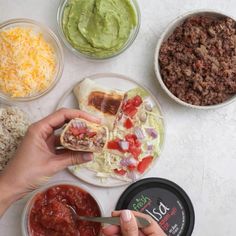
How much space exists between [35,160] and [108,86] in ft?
2.36

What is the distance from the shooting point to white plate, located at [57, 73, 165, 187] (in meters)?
2.94

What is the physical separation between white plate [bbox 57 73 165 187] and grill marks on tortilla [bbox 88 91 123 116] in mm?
72

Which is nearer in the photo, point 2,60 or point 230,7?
point 2,60

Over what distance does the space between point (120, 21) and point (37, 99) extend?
0.66 meters

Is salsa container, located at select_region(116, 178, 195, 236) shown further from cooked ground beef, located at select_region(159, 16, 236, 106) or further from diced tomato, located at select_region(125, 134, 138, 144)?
cooked ground beef, located at select_region(159, 16, 236, 106)

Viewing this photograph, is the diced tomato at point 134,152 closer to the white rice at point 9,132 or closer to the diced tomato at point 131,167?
the diced tomato at point 131,167

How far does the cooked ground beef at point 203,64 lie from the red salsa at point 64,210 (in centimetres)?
80

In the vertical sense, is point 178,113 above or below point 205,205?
above

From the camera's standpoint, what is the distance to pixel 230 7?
9.99 ft

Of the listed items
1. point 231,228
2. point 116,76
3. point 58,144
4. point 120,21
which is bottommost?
point 231,228

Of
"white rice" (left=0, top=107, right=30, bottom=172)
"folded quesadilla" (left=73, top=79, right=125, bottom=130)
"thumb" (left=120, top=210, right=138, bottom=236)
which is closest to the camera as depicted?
"thumb" (left=120, top=210, right=138, bottom=236)

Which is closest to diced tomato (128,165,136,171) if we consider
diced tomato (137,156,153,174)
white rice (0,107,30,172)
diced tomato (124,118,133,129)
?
diced tomato (137,156,153,174)

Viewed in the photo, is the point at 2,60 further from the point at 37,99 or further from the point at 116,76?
the point at 116,76

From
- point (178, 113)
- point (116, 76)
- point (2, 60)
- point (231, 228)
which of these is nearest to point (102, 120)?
point (116, 76)
